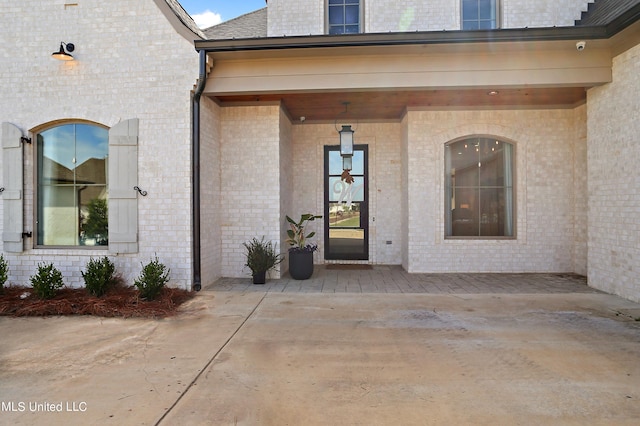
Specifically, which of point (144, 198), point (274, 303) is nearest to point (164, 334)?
point (274, 303)

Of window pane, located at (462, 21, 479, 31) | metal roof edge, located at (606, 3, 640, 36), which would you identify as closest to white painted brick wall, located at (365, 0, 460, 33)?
window pane, located at (462, 21, 479, 31)

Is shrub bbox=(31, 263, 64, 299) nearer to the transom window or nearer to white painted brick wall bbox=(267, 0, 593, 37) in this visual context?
the transom window

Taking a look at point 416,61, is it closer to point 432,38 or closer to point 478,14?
point 432,38

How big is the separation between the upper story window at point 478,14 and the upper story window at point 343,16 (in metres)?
2.09

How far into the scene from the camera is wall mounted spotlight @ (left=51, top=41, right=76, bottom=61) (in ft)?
17.1

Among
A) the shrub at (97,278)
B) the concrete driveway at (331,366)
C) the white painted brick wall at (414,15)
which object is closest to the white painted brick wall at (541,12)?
the white painted brick wall at (414,15)

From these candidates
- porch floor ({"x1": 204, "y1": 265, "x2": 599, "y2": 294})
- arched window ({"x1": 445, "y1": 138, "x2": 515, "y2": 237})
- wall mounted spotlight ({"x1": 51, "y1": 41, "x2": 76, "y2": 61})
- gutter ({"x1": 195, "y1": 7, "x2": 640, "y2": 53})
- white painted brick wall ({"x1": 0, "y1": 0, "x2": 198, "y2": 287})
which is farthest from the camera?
arched window ({"x1": 445, "y1": 138, "x2": 515, "y2": 237})

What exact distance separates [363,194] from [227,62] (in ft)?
13.0

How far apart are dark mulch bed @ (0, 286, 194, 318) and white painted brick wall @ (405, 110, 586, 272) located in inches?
178

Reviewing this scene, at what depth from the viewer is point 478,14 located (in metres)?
6.73

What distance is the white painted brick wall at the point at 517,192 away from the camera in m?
6.86

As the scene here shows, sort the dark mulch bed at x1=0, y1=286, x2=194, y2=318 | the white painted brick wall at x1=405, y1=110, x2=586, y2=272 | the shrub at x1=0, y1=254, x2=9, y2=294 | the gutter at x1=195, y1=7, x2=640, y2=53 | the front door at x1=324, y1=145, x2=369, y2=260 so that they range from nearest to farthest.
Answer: the dark mulch bed at x1=0, y1=286, x2=194, y2=318 → the gutter at x1=195, y1=7, x2=640, y2=53 → the shrub at x1=0, y1=254, x2=9, y2=294 → the white painted brick wall at x1=405, y1=110, x2=586, y2=272 → the front door at x1=324, y1=145, x2=369, y2=260

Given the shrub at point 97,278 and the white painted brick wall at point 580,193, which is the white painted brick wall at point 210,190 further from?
the white painted brick wall at point 580,193

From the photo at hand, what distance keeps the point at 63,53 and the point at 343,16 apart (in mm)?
4916
